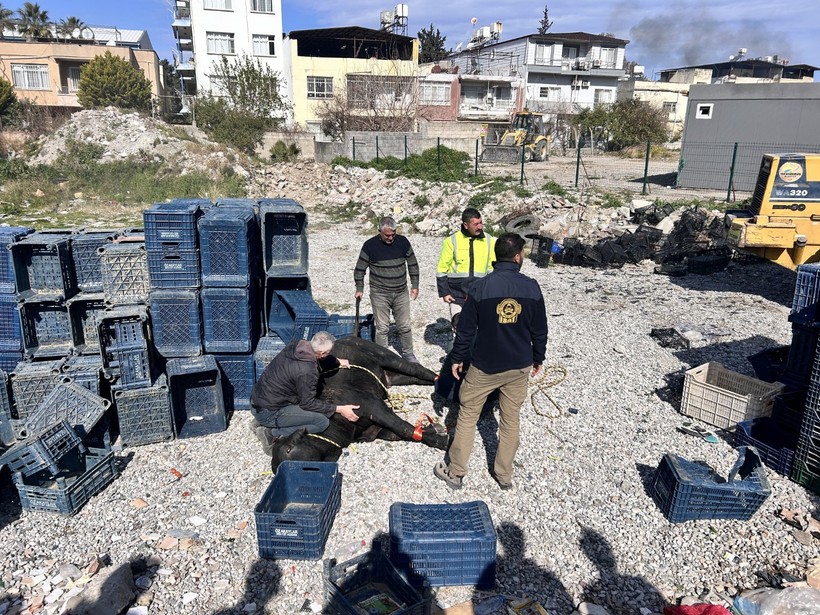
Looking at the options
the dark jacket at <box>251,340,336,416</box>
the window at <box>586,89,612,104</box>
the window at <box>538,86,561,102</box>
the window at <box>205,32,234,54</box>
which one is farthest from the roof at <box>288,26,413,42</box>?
the dark jacket at <box>251,340,336,416</box>

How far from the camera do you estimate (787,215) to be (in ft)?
33.9

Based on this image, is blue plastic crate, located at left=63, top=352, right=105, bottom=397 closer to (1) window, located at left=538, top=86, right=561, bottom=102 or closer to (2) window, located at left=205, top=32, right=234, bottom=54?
(2) window, located at left=205, top=32, right=234, bottom=54

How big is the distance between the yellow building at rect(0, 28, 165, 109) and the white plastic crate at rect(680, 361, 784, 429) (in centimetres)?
3809

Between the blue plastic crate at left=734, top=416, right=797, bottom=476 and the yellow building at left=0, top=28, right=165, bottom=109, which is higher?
the yellow building at left=0, top=28, right=165, bottom=109

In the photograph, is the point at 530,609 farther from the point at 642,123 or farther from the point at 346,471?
the point at 642,123

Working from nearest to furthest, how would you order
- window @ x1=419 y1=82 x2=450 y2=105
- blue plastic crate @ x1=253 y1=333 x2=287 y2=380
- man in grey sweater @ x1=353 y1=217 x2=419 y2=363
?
blue plastic crate @ x1=253 y1=333 x2=287 y2=380 < man in grey sweater @ x1=353 y1=217 x2=419 y2=363 < window @ x1=419 y1=82 x2=450 y2=105

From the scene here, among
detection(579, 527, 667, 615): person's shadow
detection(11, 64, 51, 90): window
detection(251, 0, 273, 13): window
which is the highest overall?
detection(251, 0, 273, 13): window

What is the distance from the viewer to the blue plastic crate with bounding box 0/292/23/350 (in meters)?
6.18

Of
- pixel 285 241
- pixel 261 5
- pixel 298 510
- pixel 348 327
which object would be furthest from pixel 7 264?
pixel 261 5

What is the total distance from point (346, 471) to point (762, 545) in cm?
353

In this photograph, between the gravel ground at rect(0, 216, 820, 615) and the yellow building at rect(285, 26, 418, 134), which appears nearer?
the gravel ground at rect(0, 216, 820, 615)

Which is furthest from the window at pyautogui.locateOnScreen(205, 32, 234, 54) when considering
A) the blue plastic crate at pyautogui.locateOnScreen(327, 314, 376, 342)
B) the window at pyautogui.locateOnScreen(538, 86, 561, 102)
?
the blue plastic crate at pyautogui.locateOnScreen(327, 314, 376, 342)

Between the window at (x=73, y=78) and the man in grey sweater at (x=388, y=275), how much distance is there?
133 feet

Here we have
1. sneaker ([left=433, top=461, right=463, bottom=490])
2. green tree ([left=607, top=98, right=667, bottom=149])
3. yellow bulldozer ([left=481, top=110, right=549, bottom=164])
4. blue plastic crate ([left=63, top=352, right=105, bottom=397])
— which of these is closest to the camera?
sneaker ([left=433, top=461, right=463, bottom=490])
